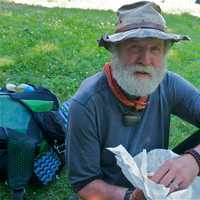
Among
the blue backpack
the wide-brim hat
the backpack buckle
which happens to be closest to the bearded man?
the wide-brim hat

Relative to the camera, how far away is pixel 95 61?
6918 mm

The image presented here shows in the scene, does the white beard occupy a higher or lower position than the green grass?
higher

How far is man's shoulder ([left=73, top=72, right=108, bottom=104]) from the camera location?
2629mm

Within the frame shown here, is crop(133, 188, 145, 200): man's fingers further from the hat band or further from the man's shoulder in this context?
the hat band

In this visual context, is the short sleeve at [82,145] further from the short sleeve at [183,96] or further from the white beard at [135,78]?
the short sleeve at [183,96]

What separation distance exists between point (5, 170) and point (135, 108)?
1.45m

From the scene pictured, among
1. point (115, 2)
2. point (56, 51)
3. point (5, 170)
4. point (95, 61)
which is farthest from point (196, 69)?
point (115, 2)

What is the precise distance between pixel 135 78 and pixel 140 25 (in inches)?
10.0

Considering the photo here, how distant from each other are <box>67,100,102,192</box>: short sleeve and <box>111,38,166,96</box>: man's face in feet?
0.78

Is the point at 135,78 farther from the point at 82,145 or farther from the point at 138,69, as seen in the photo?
the point at 82,145

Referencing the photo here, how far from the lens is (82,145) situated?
264 centimetres

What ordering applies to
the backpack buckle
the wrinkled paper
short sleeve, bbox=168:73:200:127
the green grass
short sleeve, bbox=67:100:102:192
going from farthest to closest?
1. the green grass
2. the backpack buckle
3. short sleeve, bbox=168:73:200:127
4. short sleeve, bbox=67:100:102:192
5. the wrinkled paper

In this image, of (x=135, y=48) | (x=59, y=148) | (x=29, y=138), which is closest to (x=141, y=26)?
(x=135, y=48)

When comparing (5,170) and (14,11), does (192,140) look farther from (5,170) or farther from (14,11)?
(14,11)
